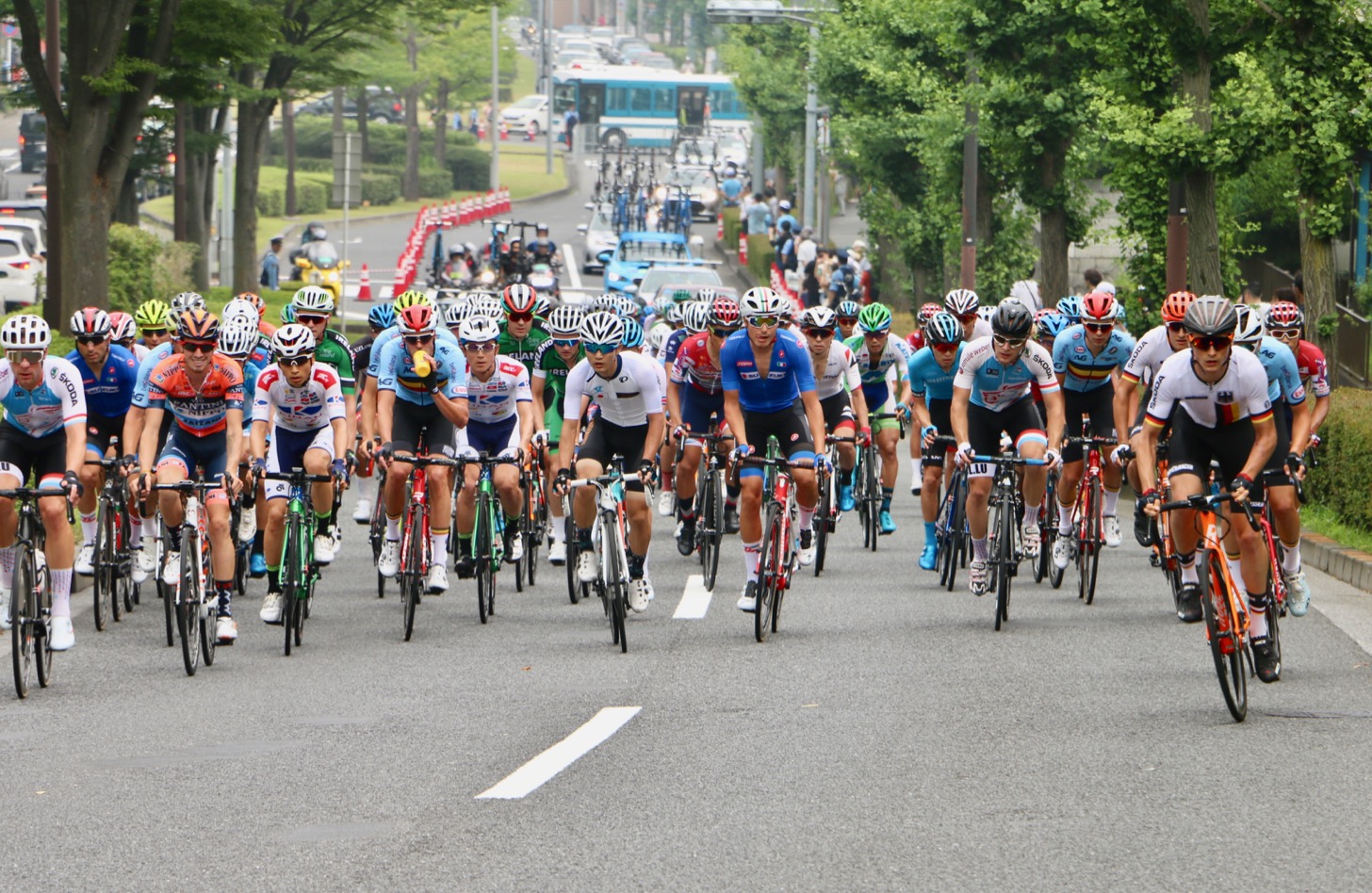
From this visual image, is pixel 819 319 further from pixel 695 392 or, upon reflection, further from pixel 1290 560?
pixel 1290 560

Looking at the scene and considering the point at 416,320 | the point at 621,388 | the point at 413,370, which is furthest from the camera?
the point at 416,320

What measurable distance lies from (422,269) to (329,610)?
43711 mm

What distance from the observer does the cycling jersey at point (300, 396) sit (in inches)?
491

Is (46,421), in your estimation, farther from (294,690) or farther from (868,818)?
(868,818)

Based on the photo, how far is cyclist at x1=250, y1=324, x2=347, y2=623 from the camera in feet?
39.7

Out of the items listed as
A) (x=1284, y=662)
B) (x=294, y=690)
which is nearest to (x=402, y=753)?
(x=294, y=690)

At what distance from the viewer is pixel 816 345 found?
15.6m

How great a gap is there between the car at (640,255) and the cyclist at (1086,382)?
33120 millimetres

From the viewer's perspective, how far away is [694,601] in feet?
45.8

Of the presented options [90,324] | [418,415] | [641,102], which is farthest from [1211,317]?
[641,102]

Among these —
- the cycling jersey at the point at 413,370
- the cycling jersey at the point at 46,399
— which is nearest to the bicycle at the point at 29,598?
the cycling jersey at the point at 46,399

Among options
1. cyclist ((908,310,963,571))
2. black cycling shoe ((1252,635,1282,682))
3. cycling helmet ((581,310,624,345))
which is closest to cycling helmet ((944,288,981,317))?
cyclist ((908,310,963,571))

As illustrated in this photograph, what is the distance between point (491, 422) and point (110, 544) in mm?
2581

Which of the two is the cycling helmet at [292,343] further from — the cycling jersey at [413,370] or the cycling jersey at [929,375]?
the cycling jersey at [929,375]
